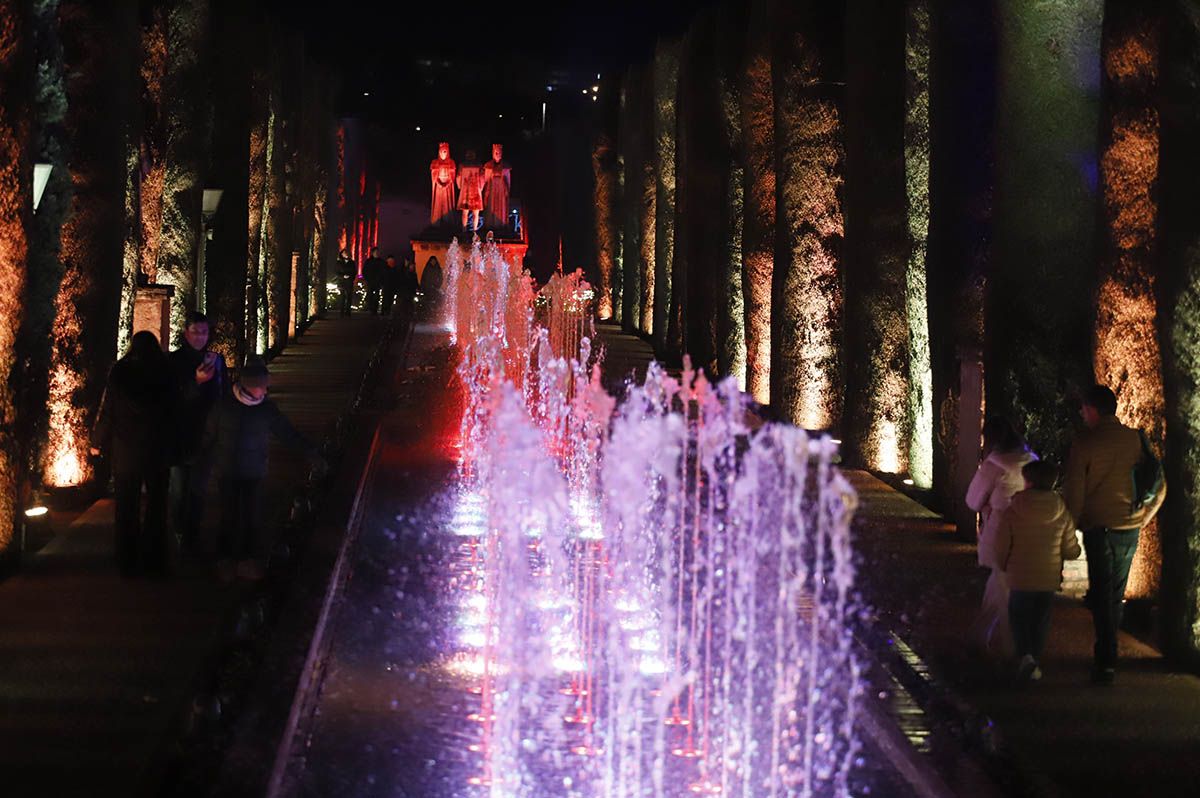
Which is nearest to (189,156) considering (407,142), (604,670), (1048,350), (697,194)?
(697,194)

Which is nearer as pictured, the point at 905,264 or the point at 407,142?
the point at 905,264

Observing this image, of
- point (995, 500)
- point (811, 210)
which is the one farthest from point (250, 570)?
point (811, 210)

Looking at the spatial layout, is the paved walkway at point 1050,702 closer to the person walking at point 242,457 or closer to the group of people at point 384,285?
the person walking at point 242,457

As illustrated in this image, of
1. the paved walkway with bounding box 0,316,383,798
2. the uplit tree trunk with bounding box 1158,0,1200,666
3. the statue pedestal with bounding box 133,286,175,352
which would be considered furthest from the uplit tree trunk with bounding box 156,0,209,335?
the uplit tree trunk with bounding box 1158,0,1200,666

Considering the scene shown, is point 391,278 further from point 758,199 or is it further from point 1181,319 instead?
point 1181,319

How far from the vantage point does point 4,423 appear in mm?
10477

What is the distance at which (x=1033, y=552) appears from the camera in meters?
8.29

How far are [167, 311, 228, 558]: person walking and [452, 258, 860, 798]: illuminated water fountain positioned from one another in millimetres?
1583

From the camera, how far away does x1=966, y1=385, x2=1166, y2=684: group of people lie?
8.29 meters

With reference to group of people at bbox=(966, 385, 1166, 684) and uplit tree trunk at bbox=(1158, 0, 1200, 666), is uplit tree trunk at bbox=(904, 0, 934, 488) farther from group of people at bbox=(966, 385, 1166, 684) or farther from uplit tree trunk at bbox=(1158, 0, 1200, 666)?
group of people at bbox=(966, 385, 1166, 684)

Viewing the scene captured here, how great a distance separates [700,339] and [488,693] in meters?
16.7

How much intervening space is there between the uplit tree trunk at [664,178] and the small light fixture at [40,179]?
1731 centimetres

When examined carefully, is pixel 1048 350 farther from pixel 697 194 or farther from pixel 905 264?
pixel 697 194

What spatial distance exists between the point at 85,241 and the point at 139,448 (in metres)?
3.23
